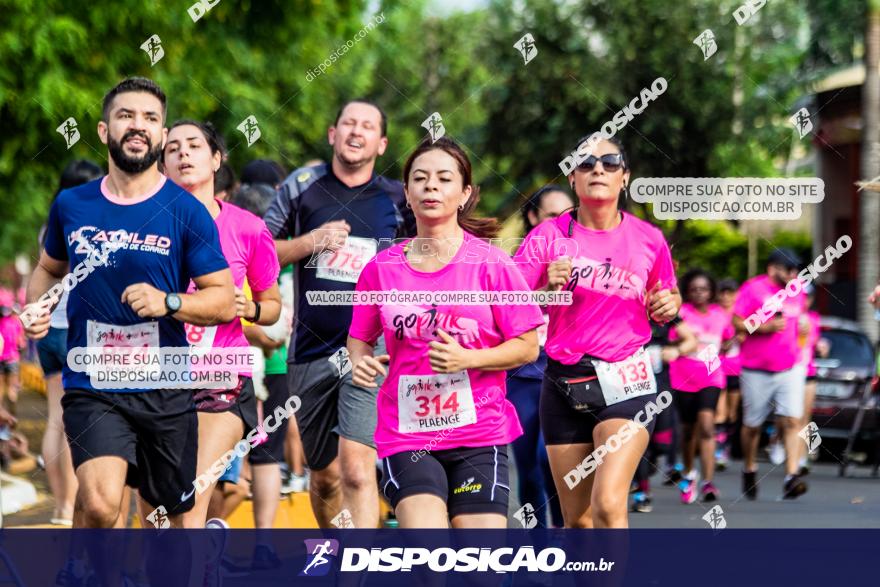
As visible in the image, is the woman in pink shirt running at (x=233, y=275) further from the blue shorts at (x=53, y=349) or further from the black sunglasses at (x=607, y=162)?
the blue shorts at (x=53, y=349)

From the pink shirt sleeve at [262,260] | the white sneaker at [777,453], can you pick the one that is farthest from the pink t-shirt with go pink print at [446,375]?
the white sneaker at [777,453]

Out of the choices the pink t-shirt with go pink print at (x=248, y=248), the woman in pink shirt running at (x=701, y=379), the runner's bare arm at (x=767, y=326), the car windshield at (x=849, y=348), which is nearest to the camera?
the pink t-shirt with go pink print at (x=248, y=248)

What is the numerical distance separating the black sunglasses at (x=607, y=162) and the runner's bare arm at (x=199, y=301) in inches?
68.4

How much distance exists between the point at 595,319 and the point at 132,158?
2.15 m

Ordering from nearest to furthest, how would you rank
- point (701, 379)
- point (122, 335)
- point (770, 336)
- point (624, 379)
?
1. point (122, 335)
2. point (624, 379)
3. point (770, 336)
4. point (701, 379)

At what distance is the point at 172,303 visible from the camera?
6117 millimetres

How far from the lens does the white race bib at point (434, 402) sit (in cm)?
619

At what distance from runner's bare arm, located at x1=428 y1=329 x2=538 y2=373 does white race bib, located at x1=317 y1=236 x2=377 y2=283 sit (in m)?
1.85

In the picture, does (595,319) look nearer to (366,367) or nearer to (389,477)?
(366,367)

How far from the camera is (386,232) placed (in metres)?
8.16

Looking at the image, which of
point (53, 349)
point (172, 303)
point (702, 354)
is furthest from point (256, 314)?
point (702, 354)

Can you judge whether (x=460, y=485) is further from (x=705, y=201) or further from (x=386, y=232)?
(x=705, y=201)

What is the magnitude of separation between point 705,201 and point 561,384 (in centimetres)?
162

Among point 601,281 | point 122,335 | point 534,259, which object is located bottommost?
point 122,335
